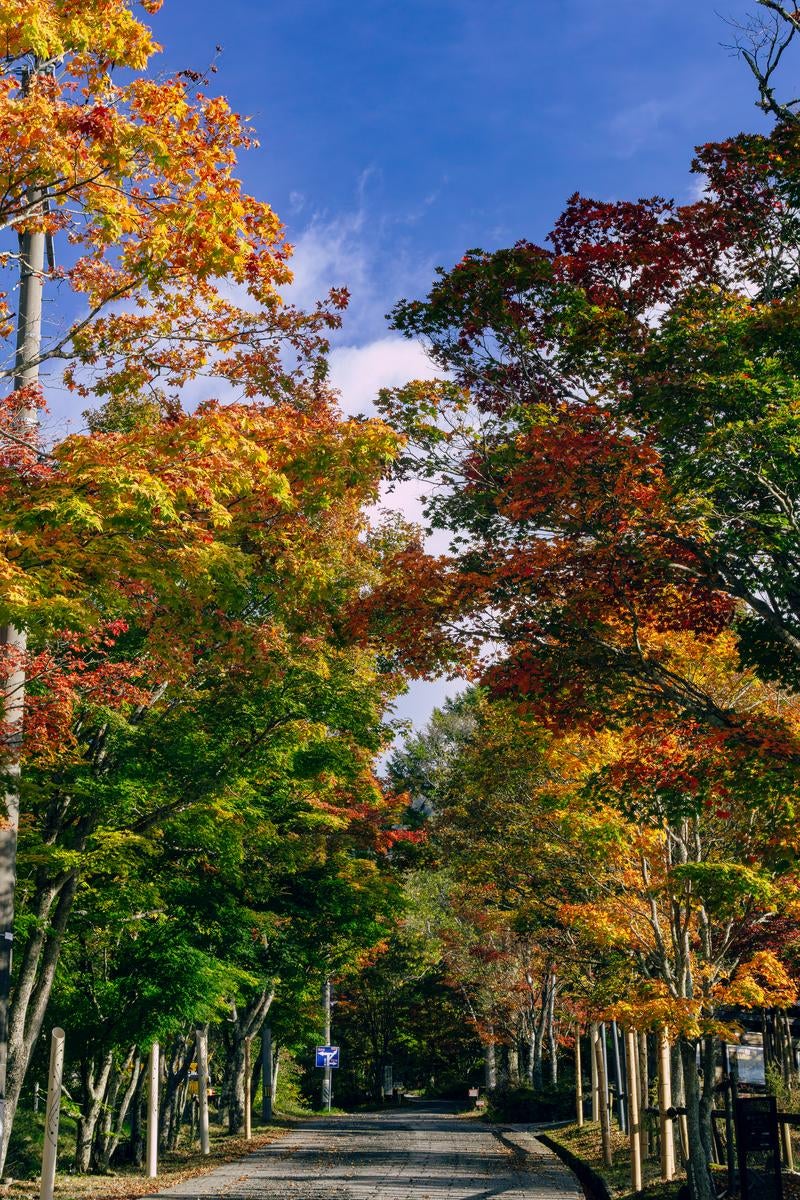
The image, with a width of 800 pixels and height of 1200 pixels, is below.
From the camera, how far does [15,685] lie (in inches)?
420

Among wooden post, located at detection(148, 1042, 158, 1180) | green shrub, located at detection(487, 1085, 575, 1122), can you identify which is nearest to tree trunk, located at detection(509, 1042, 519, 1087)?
green shrub, located at detection(487, 1085, 575, 1122)

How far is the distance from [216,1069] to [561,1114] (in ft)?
55.8

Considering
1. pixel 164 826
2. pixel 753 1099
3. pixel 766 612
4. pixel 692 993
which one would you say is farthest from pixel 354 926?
pixel 766 612

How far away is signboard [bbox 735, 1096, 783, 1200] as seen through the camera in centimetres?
1145

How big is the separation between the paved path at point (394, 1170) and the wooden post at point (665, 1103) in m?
1.45

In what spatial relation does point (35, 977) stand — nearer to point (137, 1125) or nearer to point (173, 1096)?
point (137, 1125)

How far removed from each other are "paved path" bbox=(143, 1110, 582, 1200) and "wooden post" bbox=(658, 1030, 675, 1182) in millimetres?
1448

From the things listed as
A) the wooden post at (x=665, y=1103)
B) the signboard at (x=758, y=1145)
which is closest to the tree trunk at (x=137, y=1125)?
the wooden post at (x=665, y=1103)

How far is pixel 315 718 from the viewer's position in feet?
58.9

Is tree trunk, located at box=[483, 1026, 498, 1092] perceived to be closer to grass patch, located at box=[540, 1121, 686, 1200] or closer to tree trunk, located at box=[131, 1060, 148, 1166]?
grass patch, located at box=[540, 1121, 686, 1200]

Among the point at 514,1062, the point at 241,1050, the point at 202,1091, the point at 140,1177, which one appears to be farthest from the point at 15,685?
the point at 514,1062

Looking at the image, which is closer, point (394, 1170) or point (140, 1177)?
point (140, 1177)

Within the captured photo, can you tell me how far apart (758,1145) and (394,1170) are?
10448 mm

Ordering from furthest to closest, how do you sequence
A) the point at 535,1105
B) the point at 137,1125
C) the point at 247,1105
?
the point at 535,1105
the point at 247,1105
the point at 137,1125
